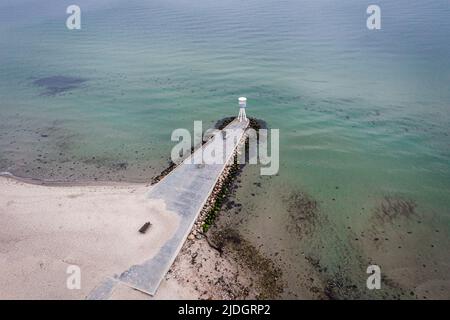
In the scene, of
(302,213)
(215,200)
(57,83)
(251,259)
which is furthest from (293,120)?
(57,83)

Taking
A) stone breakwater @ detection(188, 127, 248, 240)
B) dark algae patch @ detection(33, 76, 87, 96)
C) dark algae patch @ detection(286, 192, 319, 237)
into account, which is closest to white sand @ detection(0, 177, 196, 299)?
stone breakwater @ detection(188, 127, 248, 240)

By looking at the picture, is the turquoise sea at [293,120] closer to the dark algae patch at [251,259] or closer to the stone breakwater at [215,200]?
the dark algae patch at [251,259]

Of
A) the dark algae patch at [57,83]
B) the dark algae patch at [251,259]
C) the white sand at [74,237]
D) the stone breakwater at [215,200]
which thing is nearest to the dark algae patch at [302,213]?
the dark algae patch at [251,259]

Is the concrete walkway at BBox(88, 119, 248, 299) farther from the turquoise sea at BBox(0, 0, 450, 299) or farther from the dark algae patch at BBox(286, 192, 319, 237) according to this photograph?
the dark algae patch at BBox(286, 192, 319, 237)

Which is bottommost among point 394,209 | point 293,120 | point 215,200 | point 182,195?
point 394,209

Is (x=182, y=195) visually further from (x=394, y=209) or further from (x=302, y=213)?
(x=394, y=209)
